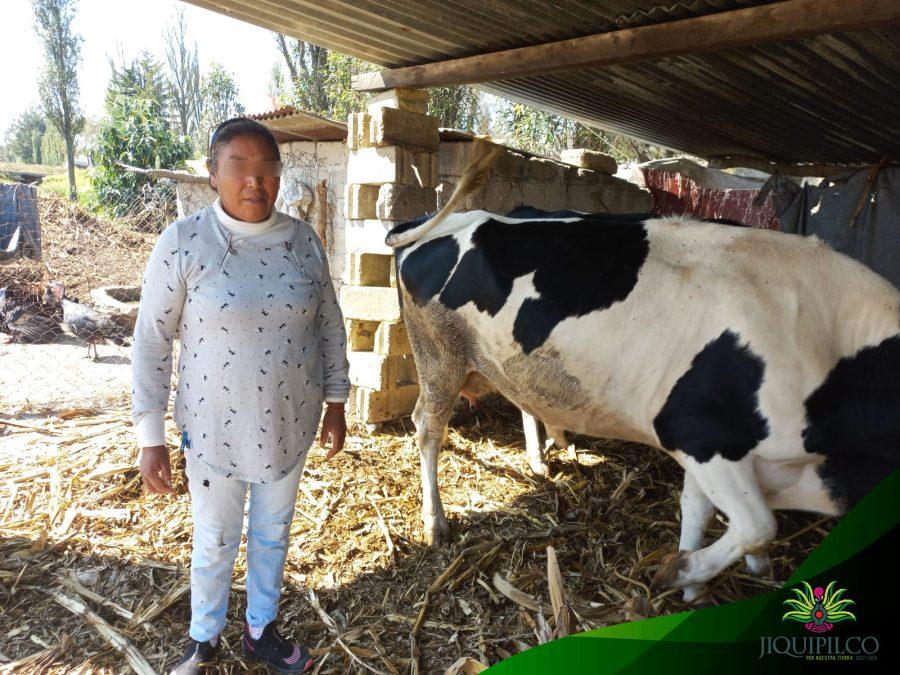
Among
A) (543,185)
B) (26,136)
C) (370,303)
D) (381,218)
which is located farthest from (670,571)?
(26,136)

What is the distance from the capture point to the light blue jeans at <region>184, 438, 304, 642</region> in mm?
2414

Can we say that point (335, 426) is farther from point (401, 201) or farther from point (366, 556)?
point (401, 201)

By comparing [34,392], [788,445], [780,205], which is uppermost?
[780,205]

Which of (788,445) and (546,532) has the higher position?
(788,445)

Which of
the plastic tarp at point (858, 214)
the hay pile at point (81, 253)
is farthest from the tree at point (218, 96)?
A: the plastic tarp at point (858, 214)

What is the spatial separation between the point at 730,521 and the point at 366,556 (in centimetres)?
196

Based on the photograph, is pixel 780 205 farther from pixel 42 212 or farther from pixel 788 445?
pixel 42 212

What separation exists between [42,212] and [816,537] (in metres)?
13.4

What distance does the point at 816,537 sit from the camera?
391 centimetres

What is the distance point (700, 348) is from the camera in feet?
9.48

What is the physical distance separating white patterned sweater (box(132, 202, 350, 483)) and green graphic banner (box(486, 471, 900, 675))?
151 cm

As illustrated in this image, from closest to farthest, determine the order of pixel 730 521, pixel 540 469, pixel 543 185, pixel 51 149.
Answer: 1. pixel 730 521
2. pixel 540 469
3. pixel 543 185
4. pixel 51 149

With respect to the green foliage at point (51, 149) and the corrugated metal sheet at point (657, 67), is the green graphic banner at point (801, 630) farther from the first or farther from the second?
the green foliage at point (51, 149)

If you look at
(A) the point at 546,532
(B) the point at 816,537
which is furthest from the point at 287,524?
(B) the point at 816,537
